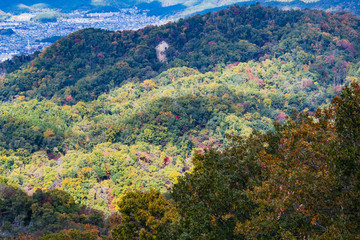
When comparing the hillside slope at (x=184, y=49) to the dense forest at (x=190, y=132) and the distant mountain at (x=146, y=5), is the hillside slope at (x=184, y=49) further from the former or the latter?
the distant mountain at (x=146, y=5)

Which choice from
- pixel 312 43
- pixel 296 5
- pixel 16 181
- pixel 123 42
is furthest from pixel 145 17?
pixel 16 181

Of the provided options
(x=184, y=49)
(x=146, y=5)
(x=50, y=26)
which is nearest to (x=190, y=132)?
(x=184, y=49)

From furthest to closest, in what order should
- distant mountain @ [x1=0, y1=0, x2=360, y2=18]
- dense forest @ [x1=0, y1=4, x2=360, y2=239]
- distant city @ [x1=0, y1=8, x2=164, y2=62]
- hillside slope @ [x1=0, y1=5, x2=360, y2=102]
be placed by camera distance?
1. distant mountain @ [x1=0, y1=0, x2=360, y2=18]
2. distant city @ [x1=0, y1=8, x2=164, y2=62]
3. hillside slope @ [x1=0, y1=5, x2=360, y2=102]
4. dense forest @ [x1=0, y1=4, x2=360, y2=239]

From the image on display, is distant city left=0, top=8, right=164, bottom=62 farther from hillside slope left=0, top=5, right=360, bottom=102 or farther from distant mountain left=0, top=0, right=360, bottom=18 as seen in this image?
hillside slope left=0, top=5, right=360, bottom=102

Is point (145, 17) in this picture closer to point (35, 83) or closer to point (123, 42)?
point (123, 42)

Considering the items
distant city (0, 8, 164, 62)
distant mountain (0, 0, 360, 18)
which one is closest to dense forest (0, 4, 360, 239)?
distant city (0, 8, 164, 62)

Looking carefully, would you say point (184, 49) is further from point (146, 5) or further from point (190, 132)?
point (146, 5)

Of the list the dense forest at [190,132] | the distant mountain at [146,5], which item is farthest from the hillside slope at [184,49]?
the distant mountain at [146,5]
